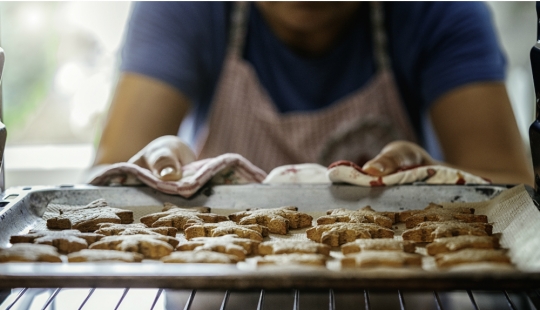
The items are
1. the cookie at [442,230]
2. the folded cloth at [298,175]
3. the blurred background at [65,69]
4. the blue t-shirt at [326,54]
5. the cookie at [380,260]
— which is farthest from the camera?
the blurred background at [65,69]

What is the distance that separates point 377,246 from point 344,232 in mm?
123

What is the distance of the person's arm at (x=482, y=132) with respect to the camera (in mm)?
1792

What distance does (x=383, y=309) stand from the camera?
120 cm

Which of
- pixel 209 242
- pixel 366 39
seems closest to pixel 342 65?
pixel 366 39

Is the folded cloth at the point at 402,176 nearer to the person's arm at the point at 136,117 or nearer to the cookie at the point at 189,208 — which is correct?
the cookie at the point at 189,208

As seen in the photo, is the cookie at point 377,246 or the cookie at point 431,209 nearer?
the cookie at point 377,246

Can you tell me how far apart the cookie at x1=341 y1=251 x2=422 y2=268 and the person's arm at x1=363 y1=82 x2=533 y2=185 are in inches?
38.3

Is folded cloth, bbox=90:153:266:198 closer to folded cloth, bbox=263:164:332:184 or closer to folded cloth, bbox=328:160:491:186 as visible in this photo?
folded cloth, bbox=263:164:332:184

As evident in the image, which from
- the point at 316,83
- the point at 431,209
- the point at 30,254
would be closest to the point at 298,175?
the point at 431,209

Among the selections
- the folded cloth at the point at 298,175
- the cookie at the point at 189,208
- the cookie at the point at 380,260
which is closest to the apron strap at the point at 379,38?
the folded cloth at the point at 298,175

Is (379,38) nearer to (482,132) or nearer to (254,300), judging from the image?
(482,132)

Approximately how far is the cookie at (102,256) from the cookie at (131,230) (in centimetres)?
13

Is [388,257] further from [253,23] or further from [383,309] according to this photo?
[253,23]

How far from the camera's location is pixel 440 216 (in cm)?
112
